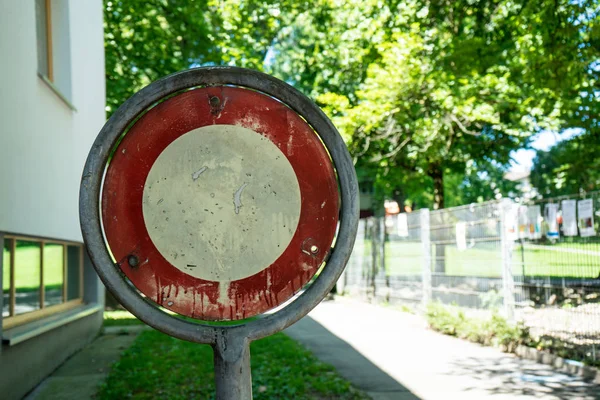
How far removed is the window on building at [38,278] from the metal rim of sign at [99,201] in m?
5.57

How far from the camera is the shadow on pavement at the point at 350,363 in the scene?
7.53 meters

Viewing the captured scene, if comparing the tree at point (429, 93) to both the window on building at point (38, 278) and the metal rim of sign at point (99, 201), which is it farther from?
the metal rim of sign at point (99, 201)

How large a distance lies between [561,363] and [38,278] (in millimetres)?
6232

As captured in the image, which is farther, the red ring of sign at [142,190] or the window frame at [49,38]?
the window frame at [49,38]

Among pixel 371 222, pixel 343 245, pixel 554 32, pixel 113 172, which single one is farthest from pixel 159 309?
pixel 371 222

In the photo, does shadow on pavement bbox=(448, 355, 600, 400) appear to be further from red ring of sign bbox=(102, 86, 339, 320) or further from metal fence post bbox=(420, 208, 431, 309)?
red ring of sign bbox=(102, 86, 339, 320)

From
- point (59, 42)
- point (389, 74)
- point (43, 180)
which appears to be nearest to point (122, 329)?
point (59, 42)

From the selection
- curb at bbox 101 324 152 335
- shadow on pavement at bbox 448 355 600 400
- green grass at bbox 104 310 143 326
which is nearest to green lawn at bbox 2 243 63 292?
curb at bbox 101 324 152 335

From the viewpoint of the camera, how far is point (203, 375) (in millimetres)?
8141

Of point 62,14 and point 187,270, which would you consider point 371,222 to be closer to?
point 62,14

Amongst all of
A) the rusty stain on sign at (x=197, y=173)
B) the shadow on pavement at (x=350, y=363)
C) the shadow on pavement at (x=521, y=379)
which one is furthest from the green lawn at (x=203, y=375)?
the rusty stain on sign at (x=197, y=173)

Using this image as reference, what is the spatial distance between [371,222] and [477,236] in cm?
794

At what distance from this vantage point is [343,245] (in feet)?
5.86

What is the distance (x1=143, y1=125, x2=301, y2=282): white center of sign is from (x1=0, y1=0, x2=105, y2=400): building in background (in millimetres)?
4868
